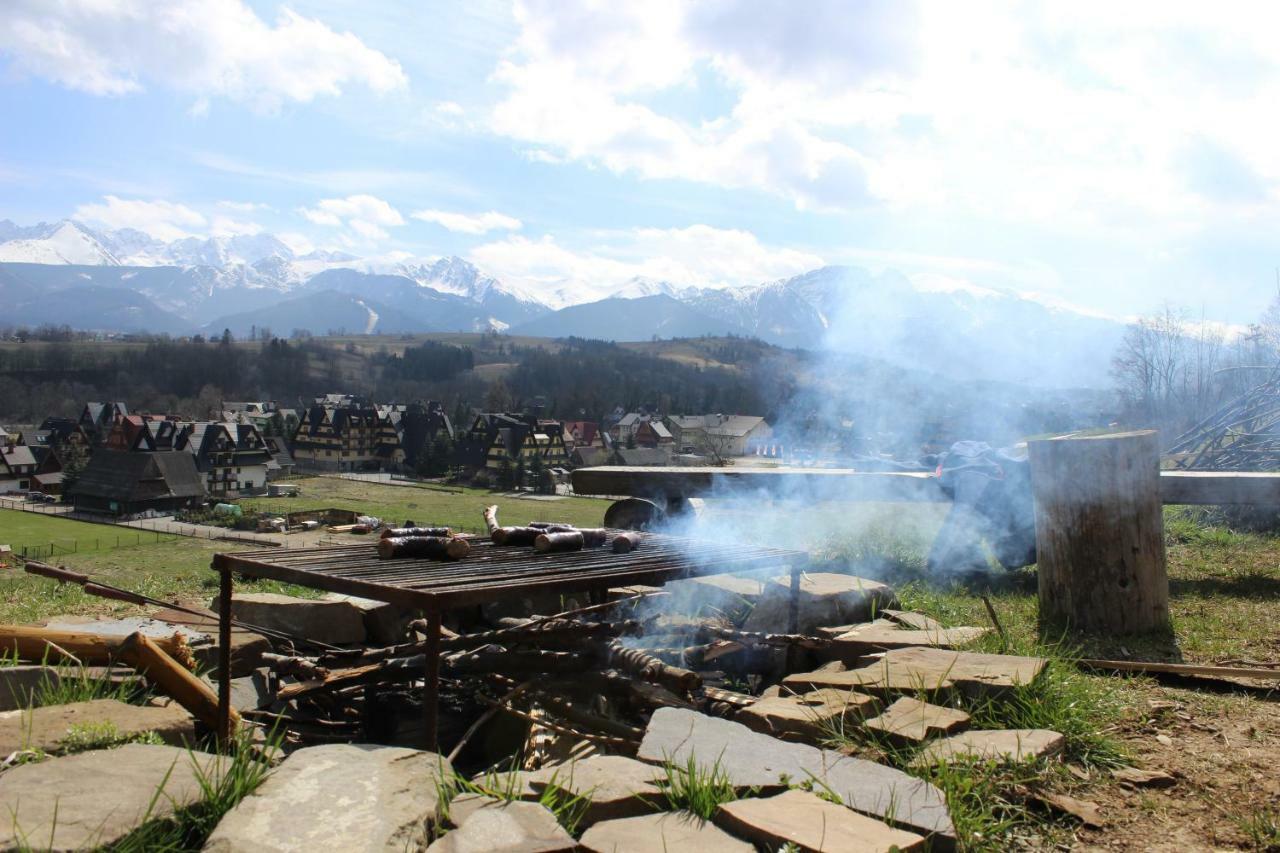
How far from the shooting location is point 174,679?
4098mm

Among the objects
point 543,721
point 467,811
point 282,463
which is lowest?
point 282,463

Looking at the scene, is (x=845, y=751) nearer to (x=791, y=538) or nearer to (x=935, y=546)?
(x=935, y=546)

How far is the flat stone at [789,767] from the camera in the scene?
2.79 metres

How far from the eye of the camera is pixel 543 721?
429 centimetres

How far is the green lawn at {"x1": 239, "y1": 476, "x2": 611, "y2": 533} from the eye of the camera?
1495 inches

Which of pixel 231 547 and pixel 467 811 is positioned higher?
pixel 467 811

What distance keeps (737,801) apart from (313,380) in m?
146

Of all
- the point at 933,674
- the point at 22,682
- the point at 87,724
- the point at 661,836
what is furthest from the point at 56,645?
the point at 933,674

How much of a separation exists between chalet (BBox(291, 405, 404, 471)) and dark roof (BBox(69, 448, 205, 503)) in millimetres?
27978

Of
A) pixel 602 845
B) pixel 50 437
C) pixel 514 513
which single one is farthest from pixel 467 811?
pixel 50 437

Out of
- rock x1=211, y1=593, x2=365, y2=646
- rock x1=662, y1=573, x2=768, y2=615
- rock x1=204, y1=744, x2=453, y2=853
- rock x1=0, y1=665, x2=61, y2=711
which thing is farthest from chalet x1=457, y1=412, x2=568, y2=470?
rock x1=204, y1=744, x2=453, y2=853

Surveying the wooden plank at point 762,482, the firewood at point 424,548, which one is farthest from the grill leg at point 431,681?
the wooden plank at point 762,482

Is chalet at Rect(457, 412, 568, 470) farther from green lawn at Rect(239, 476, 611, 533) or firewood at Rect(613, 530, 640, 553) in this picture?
firewood at Rect(613, 530, 640, 553)

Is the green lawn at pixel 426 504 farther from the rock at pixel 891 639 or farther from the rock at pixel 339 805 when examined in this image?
the rock at pixel 339 805
